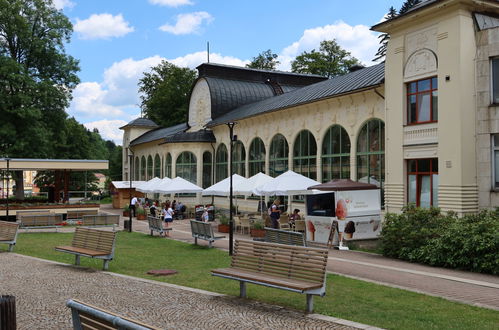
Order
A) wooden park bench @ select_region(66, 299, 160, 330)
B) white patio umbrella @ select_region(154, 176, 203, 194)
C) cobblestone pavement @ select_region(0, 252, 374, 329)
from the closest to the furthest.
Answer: wooden park bench @ select_region(66, 299, 160, 330) < cobblestone pavement @ select_region(0, 252, 374, 329) < white patio umbrella @ select_region(154, 176, 203, 194)

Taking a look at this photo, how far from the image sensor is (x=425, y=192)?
19.7m

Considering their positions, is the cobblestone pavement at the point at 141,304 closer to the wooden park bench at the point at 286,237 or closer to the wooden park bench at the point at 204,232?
the wooden park bench at the point at 286,237

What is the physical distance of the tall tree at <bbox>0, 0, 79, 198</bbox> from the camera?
36906 mm

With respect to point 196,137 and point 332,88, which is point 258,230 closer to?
point 332,88

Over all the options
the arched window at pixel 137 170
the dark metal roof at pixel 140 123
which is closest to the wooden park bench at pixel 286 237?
the arched window at pixel 137 170

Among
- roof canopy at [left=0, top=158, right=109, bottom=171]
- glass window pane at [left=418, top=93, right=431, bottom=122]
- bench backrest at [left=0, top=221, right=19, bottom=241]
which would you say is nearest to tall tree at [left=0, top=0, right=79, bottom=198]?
roof canopy at [left=0, top=158, right=109, bottom=171]

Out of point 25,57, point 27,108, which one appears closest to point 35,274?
point 27,108

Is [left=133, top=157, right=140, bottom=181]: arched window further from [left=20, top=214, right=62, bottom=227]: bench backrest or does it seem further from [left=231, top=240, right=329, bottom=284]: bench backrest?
[left=231, top=240, right=329, bottom=284]: bench backrest

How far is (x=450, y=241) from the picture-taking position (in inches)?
547

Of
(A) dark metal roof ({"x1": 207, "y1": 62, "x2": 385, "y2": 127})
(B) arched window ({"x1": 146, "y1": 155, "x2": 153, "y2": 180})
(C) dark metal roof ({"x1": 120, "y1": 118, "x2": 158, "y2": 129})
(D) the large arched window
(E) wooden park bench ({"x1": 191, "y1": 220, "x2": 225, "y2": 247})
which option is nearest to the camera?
(E) wooden park bench ({"x1": 191, "y1": 220, "x2": 225, "y2": 247})

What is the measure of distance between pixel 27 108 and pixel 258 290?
32.3m

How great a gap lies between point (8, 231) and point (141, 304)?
9.91 metres

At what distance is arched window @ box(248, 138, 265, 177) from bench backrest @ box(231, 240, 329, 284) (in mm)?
24400

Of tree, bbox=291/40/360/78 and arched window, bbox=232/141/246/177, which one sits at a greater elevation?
tree, bbox=291/40/360/78
